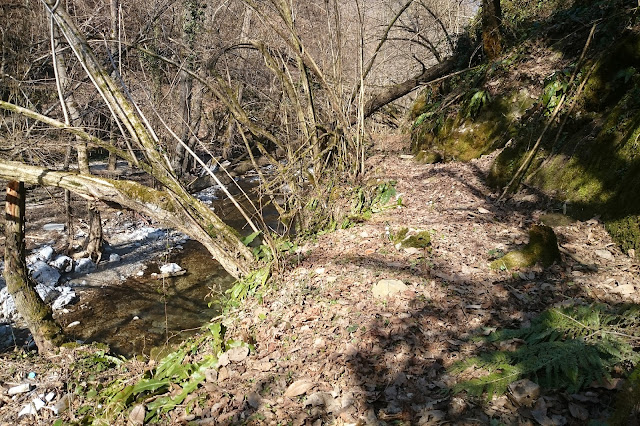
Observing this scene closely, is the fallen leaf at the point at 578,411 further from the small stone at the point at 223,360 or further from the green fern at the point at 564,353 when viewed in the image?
the small stone at the point at 223,360

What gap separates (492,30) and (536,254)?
6476 millimetres

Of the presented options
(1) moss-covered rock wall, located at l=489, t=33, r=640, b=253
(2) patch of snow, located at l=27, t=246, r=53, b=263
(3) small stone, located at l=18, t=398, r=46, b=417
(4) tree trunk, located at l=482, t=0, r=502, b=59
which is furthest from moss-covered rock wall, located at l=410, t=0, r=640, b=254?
(2) patch of snow, located at l=27, t=246, r=53, b=263

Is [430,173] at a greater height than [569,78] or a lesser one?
lesser

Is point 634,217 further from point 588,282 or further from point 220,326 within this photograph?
point 220,326

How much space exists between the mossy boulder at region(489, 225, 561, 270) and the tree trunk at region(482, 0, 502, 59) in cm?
610

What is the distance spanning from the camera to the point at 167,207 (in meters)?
4.77

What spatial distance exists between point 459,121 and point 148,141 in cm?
612

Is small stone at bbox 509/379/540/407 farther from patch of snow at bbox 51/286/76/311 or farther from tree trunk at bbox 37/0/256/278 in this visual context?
patch of snow at bbox 51/286/76/311

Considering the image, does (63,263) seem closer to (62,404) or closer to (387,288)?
(62,404)

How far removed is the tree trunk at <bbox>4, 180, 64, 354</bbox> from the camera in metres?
5.98

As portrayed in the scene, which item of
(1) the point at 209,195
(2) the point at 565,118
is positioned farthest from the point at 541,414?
(1) the point at 209,195

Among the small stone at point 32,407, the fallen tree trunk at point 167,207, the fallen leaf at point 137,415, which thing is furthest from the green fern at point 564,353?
the small stone at point 32,407

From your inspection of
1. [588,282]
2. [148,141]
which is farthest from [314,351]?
[148,141]

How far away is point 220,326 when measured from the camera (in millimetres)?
4102
